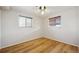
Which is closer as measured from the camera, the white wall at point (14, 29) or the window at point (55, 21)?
the window at point (55, 21)

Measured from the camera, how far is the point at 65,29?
1585 millimetres

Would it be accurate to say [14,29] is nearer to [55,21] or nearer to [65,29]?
[55,21]

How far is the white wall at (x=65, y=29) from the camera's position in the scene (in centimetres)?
152

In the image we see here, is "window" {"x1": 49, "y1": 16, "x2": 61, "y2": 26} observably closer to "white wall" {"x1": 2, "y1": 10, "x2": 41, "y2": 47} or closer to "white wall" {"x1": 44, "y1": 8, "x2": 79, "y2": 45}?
"white wall" {"x1": 44, "y1": 8, "x2": 79, "y2": 45}

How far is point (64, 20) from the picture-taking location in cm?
162

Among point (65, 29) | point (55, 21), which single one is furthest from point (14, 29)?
point (65, 29)

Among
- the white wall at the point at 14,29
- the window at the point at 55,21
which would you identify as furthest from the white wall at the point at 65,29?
the white wall at the point at 14,29

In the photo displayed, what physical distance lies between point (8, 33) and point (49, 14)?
130cm

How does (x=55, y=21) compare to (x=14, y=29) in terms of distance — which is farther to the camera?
(x=14, y=29)

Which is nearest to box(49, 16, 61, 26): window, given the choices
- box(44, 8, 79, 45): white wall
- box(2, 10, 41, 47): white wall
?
box(44, 8, 79, 45): white wall

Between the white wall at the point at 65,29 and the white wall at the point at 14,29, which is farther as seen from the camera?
the white wall at the point at 14,29

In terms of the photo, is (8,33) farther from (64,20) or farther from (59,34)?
(64,20)

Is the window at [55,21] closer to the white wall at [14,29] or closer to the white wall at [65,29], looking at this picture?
the white wall at [65,29]
